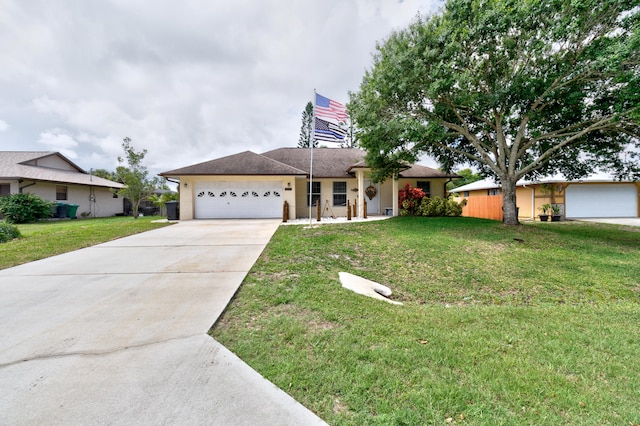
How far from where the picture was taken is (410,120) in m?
9.55

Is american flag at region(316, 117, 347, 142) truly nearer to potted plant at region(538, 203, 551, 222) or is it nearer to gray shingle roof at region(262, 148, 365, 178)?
gray shingle roof at region(262, 148, 365, 178)

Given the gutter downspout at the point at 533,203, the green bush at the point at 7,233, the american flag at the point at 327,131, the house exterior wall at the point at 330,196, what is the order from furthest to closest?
the gutter downspout at the point at 533,203, the house exterior wall at the point at 330,196, the american flag at the point at 327,131, the green bush at the point at 7,233

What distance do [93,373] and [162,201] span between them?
18165 millimetres

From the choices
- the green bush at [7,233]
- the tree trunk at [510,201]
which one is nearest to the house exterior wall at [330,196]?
the tree trunk at [510,201]

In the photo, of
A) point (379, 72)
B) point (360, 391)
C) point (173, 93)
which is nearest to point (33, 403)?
point (360, 391)

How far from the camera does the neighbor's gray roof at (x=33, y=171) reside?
16.3 metres

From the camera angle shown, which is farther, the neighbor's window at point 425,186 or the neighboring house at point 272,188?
the neighbor's window at point 425,186

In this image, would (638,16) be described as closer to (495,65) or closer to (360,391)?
(495,65)

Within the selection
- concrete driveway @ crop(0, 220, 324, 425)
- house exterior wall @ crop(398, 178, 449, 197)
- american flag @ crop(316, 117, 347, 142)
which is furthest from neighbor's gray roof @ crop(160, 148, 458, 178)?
concrete driveway @ crop(0, 220, 324, 425)

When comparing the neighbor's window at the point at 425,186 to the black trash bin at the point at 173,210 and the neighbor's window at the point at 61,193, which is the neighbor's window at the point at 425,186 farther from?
the neighbor's window at the point at 61,193

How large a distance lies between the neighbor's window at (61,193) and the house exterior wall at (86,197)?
0.57ft

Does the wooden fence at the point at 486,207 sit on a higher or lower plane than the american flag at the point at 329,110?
lower

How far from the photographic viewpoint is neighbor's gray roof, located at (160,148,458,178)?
45.4ft

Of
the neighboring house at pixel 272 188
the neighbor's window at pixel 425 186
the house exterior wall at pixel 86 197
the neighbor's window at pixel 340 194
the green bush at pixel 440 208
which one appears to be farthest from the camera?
the house exterior wall at pixel 86 197
